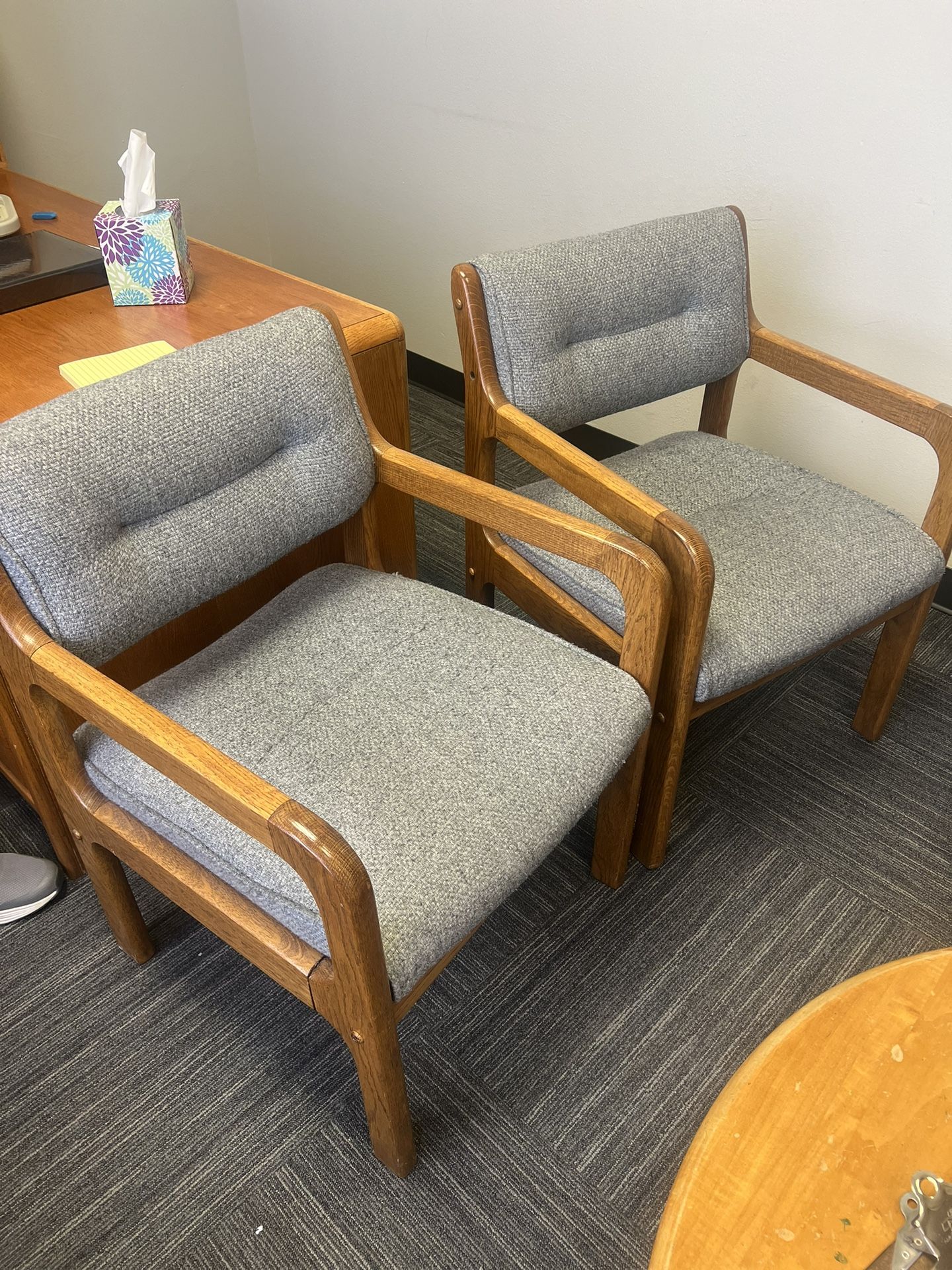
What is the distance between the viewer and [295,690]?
115cm

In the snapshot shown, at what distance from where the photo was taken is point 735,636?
1.28 m

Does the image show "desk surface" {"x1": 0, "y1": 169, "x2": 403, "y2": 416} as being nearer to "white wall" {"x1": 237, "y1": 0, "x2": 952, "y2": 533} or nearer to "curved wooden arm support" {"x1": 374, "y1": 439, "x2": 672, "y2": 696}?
"curved wooden arm support" {"x1": 374, "y1": 439, "x2": 672, "y2": 696}

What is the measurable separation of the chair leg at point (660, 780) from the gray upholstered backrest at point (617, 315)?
0.50 metres

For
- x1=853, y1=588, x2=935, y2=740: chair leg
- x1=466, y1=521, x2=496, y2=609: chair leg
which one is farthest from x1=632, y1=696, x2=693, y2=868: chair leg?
x1=853, y1=588, x2=935, y2=740: chair leg

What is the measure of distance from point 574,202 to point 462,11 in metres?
0.50

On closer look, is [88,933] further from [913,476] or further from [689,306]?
[913,476]

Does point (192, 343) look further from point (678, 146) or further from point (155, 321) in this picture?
point (678, 146)

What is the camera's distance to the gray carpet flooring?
3.64 ft

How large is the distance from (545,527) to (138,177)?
2.80 feet

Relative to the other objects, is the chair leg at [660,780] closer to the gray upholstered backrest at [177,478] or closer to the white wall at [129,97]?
the gray upholstered backrest at [177,478]

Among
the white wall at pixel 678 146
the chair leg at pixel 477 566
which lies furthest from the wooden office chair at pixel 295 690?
the white wall at pixel 678 146

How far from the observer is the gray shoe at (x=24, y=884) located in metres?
1.42

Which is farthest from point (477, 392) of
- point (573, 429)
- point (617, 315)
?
point (573, 429)

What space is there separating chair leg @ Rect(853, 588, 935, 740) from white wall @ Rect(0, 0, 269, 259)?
6.72ft
